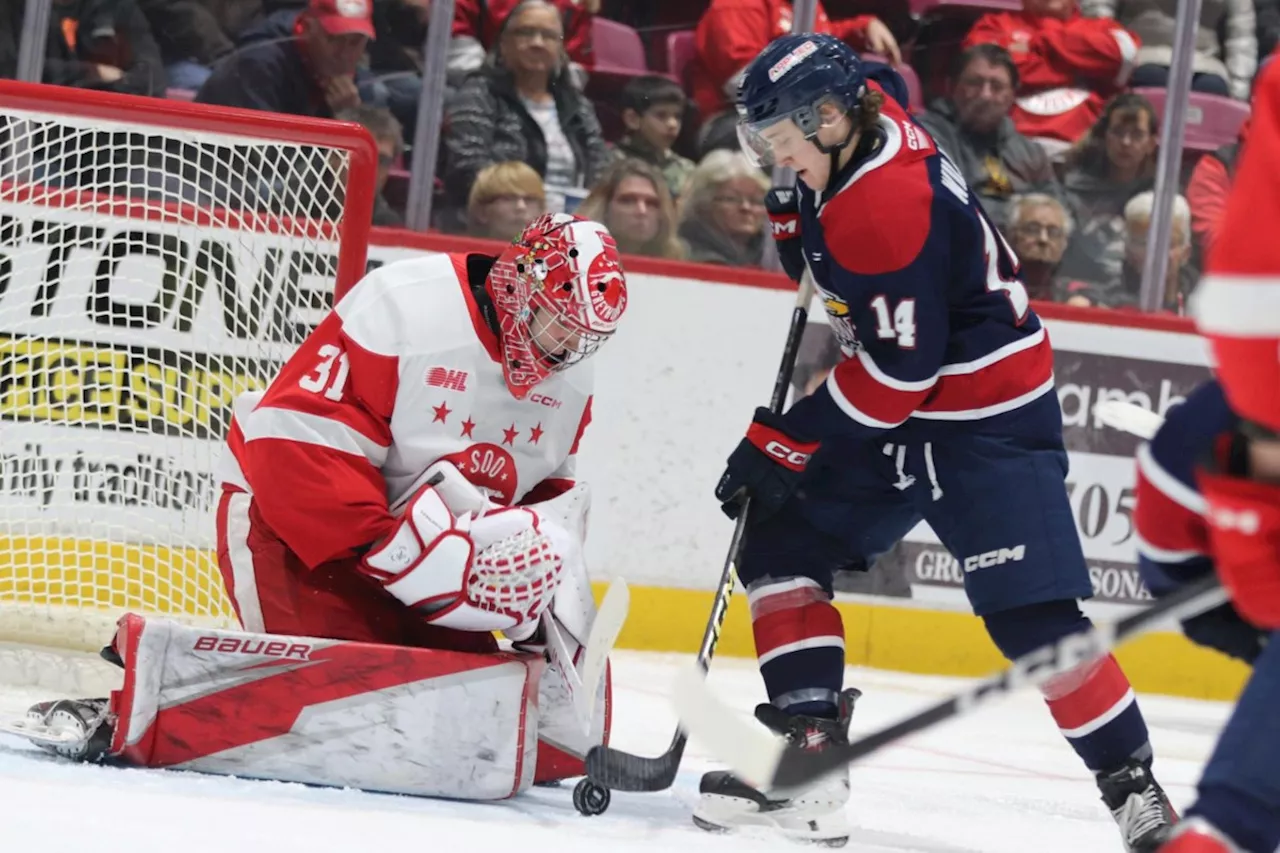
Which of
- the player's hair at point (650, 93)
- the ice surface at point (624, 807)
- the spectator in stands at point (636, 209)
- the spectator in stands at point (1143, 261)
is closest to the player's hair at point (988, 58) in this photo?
the spectator in stands at point (1143, 261)

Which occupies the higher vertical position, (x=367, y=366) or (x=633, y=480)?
(x=367, y=366)

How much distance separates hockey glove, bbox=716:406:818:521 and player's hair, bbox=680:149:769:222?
1.99 metres

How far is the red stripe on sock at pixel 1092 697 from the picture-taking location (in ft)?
7.36

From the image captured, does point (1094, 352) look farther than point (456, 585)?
Yes

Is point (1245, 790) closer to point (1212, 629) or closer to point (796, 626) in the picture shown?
point (1212, 629)

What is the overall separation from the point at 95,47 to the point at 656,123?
138 centimetres

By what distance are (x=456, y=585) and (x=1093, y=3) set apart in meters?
3.16

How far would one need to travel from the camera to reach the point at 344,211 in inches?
107

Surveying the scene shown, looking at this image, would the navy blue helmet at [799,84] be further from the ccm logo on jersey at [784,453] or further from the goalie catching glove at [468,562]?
the goalie catching glove at [468,562]

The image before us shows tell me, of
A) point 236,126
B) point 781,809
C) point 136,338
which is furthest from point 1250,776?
point 136,338

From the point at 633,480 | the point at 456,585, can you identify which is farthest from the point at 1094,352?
the point at 456,585

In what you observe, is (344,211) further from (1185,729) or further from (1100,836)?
(1185,729)

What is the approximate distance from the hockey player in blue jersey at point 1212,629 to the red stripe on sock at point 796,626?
3.03 ft

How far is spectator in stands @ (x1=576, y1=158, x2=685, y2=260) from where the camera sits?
4238 millimetres
